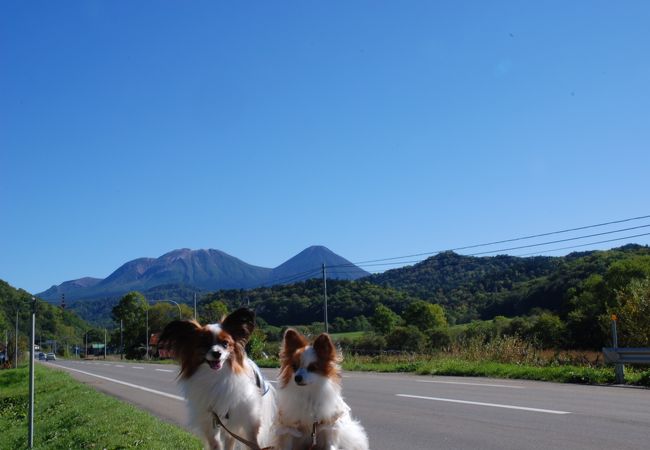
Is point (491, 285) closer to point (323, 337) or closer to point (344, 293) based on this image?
point (344, 293)

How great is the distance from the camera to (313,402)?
542 cm

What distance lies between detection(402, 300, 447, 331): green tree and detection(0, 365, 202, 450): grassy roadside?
3118 inches

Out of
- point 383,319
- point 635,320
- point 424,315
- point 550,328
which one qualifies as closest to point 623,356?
point 635,320

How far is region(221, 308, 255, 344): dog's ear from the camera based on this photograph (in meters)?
5.61

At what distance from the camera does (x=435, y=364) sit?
24.3 m

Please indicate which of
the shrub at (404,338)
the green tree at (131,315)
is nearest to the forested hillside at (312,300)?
the shrub at (404,338)

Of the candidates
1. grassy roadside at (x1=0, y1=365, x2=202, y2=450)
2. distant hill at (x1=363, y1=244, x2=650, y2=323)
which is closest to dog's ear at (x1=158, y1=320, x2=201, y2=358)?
grassy roadside at (x1=0, y1=365, x2=202, y2=450)

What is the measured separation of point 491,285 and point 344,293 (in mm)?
23259

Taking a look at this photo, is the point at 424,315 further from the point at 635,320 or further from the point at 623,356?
the point at 623,356

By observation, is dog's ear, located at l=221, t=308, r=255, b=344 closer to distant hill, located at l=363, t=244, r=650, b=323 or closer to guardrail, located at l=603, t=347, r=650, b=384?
guardrail, located at l=603, t=347, r=650, b=384

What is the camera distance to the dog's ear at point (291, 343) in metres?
5.65

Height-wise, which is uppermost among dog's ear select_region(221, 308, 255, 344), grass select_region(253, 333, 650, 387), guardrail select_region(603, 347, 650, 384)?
dog's ear select_region(221, 308, 255, 344)

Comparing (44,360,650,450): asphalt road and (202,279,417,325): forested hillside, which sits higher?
(202,279,417,325): forested hillside

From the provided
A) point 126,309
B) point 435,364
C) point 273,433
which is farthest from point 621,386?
point 126,309
